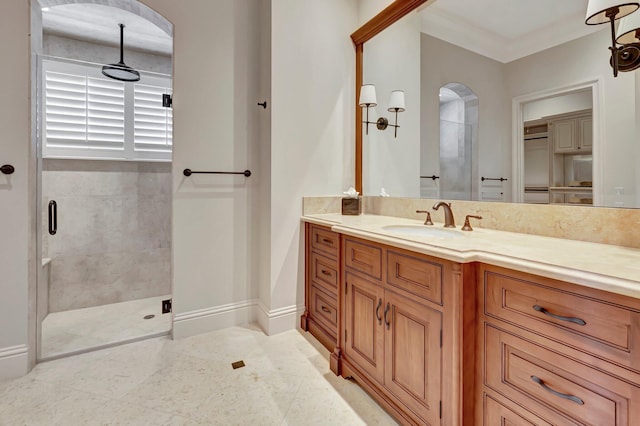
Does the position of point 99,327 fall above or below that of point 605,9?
below

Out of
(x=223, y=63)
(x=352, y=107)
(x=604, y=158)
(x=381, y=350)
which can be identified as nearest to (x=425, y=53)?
(x=352, y=107)

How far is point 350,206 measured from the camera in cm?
231

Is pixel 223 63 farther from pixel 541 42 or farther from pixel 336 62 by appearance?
pixel 541 42

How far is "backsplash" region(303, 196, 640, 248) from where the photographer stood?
1171 millimetres

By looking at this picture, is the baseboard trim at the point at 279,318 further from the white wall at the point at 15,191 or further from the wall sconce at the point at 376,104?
the wall sconce at the point at 376,104

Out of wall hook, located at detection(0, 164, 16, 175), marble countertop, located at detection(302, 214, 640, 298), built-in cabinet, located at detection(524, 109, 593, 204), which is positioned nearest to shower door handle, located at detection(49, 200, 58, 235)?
wall hook, located at detection(0, 164, 16, 175)

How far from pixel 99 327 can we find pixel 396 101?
9.41ft

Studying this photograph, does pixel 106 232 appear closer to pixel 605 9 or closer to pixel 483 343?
pixel 483 343

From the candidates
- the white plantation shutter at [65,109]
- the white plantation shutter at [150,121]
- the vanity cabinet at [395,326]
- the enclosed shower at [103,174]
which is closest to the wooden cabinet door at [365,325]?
the vanity cabinet at [395,326]

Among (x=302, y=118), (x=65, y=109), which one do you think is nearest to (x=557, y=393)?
(x=302, y=118)

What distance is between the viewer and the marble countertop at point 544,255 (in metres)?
0.77

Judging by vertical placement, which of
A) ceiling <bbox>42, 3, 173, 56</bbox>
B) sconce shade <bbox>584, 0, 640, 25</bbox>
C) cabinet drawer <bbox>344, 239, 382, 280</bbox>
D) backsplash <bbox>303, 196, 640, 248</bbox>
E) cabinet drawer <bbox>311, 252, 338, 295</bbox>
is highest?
ceiling <bbox>42, 3, 173, 56</bbox>

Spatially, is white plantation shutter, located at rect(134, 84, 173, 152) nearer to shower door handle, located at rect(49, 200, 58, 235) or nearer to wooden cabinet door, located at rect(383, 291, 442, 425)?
shower door handle, located at rect(49, 200, 58, 235)

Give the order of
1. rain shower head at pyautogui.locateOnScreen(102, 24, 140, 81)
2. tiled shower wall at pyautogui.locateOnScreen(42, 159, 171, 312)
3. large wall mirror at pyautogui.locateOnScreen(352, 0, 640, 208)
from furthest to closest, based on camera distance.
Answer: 1. tiled shower wall at pyautogui.locateOnScreen(42, 159, 171, 312)
2. rain shower head at pyautogui.locateOnScreen(102, 24, 140, 81)
3. large wall mirror at pyautogui.locateOnScreen(352, 0, 640, 208)
